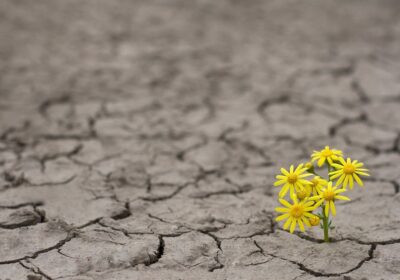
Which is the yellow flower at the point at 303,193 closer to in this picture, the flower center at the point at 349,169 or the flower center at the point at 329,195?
the flower center at the point at 329,195

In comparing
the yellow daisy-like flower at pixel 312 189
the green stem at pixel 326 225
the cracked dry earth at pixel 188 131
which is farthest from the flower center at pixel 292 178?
the cracked dry earth at pixel 188 131

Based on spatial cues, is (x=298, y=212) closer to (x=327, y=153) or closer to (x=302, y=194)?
(x=302, y=194)

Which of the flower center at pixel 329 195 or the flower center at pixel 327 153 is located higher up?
the flower center at pixel 327 153

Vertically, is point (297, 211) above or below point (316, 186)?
below

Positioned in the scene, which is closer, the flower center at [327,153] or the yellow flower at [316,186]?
the yellow flower at [316,186]

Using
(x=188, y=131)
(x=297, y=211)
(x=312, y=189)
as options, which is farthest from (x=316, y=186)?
(x=188, y=131)

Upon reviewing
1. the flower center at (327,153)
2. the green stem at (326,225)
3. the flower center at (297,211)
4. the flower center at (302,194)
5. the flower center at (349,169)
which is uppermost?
the flower center at (327,153)

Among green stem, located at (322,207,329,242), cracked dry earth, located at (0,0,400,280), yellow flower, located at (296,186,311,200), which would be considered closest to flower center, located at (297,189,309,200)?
yellow flower, located at (296,186,311,200)

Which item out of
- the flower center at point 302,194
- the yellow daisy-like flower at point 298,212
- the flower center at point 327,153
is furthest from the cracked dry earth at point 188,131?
the flower center at point 327,153

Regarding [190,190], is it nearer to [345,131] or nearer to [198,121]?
[198,121]
